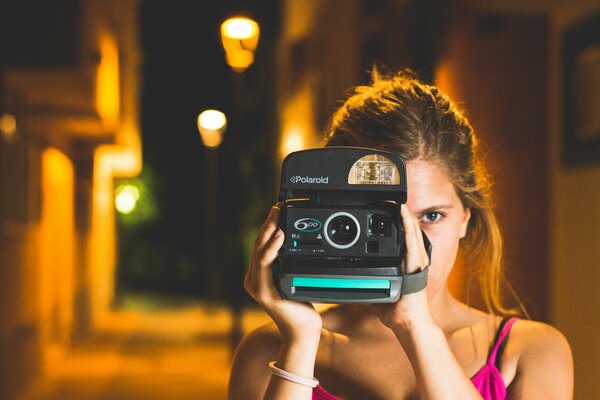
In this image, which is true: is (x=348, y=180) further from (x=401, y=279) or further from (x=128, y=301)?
(x=128, y=301)

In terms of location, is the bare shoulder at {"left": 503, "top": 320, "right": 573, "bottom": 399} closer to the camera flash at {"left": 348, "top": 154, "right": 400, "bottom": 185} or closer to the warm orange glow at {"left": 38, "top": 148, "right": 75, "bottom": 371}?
the camera flash at {"left": 348, "top": 154, "right": 400, "bottom": 185}

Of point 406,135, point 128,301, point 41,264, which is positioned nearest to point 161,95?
point 128,301

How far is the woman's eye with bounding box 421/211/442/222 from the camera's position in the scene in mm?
1874

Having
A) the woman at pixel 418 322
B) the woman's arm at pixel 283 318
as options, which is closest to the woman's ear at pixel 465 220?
the woman at pixel 418 322

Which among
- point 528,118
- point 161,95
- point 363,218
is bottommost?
point 363,218

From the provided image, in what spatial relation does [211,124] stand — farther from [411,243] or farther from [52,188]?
[411,243]

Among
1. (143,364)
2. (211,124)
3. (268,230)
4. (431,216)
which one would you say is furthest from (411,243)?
(211,124)

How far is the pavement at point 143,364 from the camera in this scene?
26.4 feet

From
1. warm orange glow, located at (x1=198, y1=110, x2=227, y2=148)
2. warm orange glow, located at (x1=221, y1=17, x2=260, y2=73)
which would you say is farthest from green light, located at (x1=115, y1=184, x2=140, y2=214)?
warm orange glow, located at (x1=221, y1=17, x2=260, y2=73)

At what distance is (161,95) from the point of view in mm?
32469

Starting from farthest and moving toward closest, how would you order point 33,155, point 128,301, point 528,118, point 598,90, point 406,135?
point 128,301
point 33,155
point 528,118
point 598,90
point 406,135

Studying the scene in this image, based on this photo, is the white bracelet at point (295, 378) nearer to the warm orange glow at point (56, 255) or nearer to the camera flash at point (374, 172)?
the camera flash at point (374, 172)

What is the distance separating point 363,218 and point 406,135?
14.1 inches

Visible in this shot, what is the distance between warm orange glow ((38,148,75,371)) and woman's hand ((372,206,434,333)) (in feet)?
26.6
